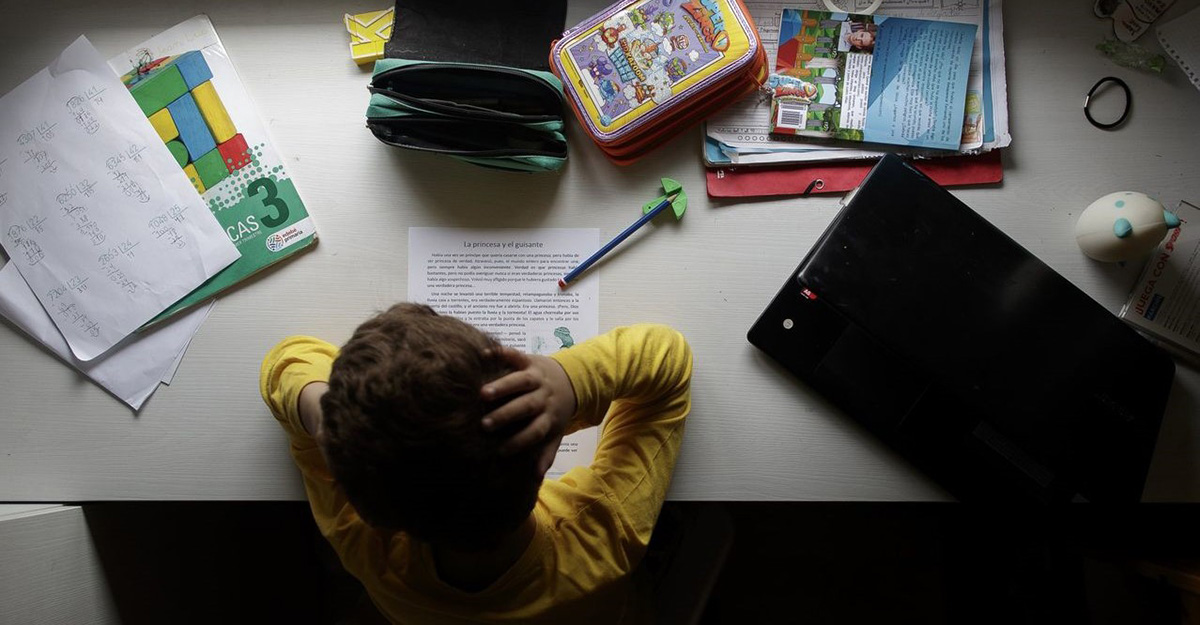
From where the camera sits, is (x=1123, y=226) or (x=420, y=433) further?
(x=1123, y=226)

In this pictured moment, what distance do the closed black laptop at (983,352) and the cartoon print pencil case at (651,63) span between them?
7.9 inches

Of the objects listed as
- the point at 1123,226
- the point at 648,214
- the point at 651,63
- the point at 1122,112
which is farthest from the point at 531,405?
the point at 1122,112

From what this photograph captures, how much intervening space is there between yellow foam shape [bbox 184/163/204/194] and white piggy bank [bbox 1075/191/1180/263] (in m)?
0.99

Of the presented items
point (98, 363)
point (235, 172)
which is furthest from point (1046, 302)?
point (98, 363)

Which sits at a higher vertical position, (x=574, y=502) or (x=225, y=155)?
(x=225, y=155)

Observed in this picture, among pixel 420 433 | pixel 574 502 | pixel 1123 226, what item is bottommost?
pixel 574 502

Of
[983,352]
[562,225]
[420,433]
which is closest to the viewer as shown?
[420,433]

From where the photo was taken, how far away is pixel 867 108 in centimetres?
80

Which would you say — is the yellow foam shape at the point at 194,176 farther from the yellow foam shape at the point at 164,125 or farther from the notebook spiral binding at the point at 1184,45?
the notebook spiral binding at the point at 1184,45

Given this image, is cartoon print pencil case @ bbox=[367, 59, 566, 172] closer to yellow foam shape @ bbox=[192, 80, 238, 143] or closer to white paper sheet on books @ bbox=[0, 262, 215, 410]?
yellow foam shape @ bbox=[192, 80, 238, 143]

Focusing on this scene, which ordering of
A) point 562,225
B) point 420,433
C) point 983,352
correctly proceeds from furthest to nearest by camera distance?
1. point 562,225
2. point 983,352
3. point 420,433

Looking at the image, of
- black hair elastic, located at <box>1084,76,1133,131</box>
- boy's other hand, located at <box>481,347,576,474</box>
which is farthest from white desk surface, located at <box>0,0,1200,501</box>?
boy's other hand, located at <box>481,347,576,474</box>

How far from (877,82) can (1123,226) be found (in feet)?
0.97

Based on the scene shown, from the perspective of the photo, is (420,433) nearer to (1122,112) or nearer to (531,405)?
(531,405)
